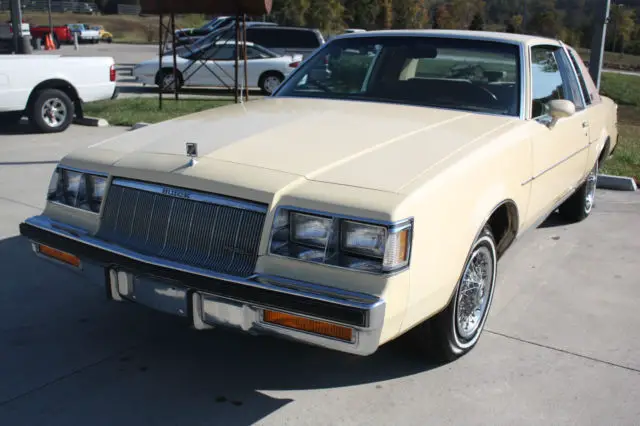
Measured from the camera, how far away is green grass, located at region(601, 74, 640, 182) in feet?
28.3

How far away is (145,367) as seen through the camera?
367cm

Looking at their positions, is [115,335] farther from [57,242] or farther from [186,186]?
[186,186]

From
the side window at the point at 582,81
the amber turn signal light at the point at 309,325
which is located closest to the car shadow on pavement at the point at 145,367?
the amber turn signal light at the point at 309,325

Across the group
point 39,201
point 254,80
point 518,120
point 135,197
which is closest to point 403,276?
point 135,197

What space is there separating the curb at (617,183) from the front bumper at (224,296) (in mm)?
5916

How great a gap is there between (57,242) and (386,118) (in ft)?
6.42

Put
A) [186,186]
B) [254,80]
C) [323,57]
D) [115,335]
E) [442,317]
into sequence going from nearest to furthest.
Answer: [186,186], [442,317], [115,335], [323,57], [254,80]

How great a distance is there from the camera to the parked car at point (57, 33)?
4003 centimetres

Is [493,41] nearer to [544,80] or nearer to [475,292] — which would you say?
[544,80]

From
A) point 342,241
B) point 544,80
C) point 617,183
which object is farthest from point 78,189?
point 617,183

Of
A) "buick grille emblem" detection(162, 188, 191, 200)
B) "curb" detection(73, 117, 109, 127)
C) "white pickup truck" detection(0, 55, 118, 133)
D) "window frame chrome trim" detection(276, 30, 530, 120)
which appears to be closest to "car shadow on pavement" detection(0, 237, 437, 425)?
"buick grille emblem" detection(162, 188, 191, 200)

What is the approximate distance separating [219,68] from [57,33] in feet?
95.0

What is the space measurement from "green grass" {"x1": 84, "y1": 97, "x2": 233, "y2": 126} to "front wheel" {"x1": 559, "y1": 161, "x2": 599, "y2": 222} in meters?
7.37

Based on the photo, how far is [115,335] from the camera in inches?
159
